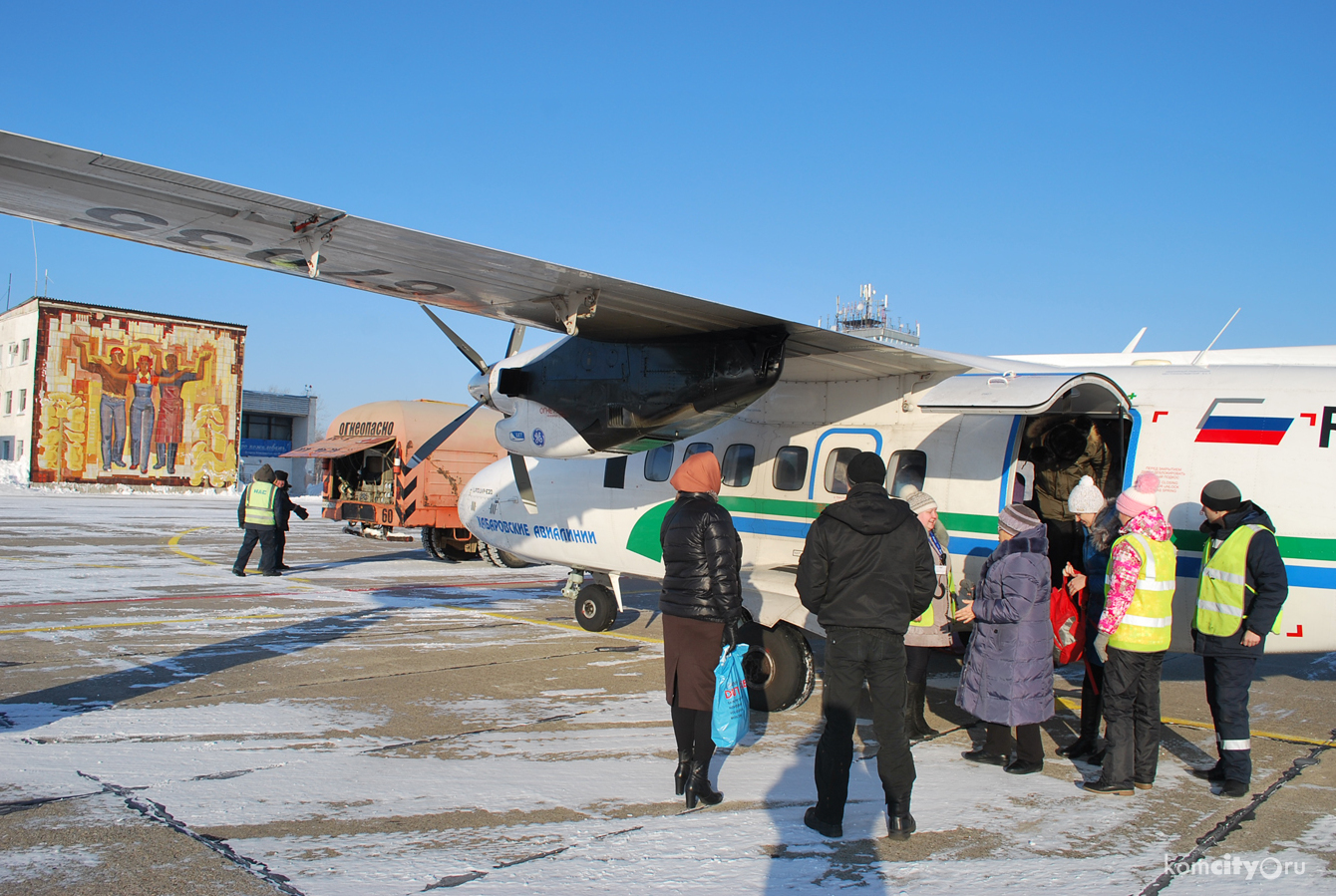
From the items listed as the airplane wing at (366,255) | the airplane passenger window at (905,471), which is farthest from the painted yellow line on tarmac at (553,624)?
the airplane wing at (366,255)

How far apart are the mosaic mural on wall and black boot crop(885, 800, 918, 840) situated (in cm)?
5210

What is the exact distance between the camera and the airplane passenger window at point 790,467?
332 inches

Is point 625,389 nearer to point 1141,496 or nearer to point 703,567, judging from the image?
point 703,567

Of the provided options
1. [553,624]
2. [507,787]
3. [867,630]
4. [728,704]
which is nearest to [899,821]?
[867,630]

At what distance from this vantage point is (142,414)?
4856 centimetres

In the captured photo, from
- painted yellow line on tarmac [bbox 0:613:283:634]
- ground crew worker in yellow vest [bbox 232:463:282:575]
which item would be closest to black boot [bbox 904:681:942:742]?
painted yellow line on tarmac [bbox 0:613:283:634]

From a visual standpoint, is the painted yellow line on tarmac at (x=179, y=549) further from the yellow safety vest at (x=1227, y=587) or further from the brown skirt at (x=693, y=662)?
the yellow safety vest at (x=1227, y=587)

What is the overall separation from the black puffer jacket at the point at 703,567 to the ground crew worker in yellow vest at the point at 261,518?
12.2 m

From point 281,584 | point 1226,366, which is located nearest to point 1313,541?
point 1226,366

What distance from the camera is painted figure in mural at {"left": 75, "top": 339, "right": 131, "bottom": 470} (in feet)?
155

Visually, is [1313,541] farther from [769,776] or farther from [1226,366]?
[769,776]

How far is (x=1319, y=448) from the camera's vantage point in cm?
618

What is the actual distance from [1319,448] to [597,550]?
21.7 ft

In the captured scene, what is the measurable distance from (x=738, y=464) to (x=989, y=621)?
378 cm
